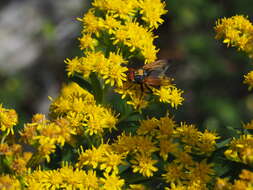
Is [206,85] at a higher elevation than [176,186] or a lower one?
higher

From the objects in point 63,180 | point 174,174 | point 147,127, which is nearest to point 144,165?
point 174,174

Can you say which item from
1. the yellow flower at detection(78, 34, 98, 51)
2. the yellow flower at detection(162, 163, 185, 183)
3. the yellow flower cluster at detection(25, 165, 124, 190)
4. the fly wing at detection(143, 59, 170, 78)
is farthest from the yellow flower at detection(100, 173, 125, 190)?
the yellow flower at detection(78, 34, 98, 51)

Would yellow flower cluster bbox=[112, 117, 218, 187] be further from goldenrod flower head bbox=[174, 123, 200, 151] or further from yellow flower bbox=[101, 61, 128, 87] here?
yellow flower bbox=[101, 61, 128, 87]

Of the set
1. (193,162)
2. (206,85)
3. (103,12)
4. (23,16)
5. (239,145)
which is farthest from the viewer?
(23,16)

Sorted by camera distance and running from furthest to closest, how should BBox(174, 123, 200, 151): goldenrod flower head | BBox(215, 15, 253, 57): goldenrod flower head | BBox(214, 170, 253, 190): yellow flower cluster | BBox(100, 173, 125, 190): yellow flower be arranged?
BBox(215, 15, 253, 57): goldenrod flower head
BBox(174, 123, 200, 151): goldenrod flower head
BBox(100, 173, 125, 190): yellow flower
BBox(214, 170, 253, 190): yellow flower cluster

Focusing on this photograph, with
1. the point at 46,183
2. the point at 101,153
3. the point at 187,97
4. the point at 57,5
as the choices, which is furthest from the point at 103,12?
the point at 57,5

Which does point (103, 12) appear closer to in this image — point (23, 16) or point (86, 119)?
point (86, 119)
